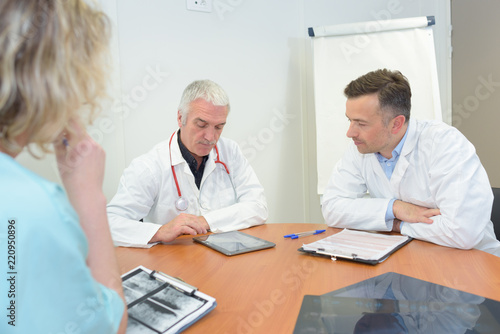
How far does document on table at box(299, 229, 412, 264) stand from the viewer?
4.20ft

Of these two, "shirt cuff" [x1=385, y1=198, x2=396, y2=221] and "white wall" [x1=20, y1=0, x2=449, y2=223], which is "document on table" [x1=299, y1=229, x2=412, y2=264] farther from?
"white wall" [x1=20, y1=0, x2=449, y2=223]

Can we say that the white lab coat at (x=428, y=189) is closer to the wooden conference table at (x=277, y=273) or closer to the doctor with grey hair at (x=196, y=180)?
the wooden conference table at (x=277, y=273)

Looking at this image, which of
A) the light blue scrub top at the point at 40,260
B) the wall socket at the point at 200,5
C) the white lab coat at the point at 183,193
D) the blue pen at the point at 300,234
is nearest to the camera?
the light blue scrub top at the point at 40,260

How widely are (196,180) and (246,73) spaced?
1246 mm

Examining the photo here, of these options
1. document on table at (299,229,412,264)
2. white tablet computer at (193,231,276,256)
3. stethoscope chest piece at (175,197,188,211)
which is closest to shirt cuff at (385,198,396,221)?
document on table at (299,229,412,264)

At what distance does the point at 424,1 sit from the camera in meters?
3.14

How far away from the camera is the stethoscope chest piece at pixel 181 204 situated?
1929 millimetres

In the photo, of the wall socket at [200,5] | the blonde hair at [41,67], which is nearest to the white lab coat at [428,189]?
the blonde hair at [41,67]

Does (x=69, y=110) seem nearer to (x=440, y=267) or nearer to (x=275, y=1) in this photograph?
(x=440, y=267)

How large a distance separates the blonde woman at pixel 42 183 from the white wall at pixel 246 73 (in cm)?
211

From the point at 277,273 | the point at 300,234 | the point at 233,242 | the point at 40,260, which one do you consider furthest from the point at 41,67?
the point at 300,234

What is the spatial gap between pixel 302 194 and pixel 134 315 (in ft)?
8.30

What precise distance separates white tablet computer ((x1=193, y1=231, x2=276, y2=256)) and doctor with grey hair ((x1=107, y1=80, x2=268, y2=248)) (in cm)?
13

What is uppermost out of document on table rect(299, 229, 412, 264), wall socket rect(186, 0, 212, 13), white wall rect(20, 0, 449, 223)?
wall socket rect(186, 0, 212, 13)
